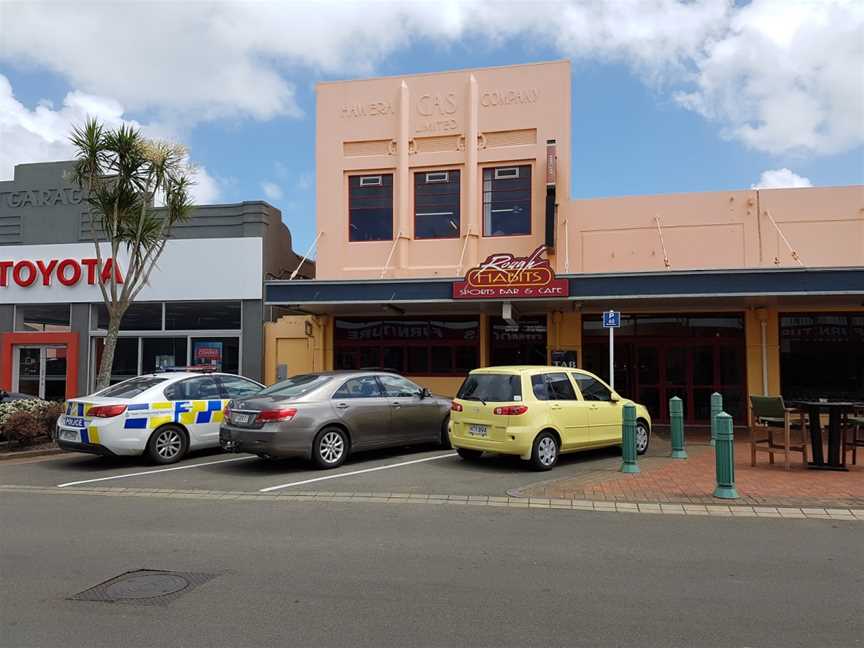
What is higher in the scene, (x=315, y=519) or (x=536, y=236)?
(x=536, y=236)

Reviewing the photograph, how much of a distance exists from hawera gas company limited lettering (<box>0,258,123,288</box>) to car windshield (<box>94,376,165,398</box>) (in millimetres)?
8973

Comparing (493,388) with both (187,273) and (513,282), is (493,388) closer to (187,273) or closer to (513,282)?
(513,282)

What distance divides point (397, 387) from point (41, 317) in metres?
14.0

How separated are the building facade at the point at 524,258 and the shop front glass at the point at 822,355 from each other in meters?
0.03

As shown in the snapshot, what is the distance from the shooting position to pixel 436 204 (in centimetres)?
1808

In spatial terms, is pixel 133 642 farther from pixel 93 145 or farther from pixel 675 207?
pixel 675 207

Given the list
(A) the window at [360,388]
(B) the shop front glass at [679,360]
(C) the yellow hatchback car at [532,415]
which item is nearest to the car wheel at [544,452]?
(C) the yellow hatchback car at [532,415]

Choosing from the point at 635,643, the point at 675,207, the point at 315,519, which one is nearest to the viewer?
the point at 635,643

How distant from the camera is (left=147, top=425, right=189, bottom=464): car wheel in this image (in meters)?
10.9

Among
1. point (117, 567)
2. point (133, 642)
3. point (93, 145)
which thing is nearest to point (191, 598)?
point (133, 642)

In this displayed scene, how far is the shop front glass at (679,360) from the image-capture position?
1642cm

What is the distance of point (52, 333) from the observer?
65.0 ft

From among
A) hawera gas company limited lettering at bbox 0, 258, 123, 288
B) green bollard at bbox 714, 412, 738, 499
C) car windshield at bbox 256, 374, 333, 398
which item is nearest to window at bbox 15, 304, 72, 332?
hawera gas company limited lettering at bbox 0, 258, 123, 288

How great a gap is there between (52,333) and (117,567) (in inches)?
649
